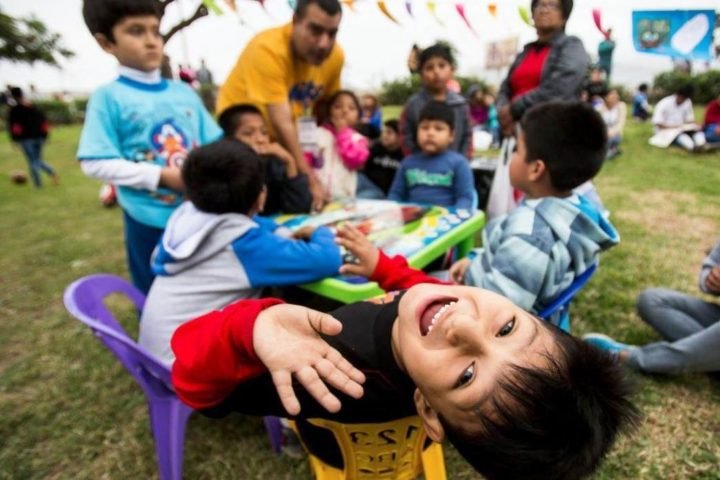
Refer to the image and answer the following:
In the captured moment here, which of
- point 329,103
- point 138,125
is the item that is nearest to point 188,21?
point 329,103

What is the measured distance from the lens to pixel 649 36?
4312mm

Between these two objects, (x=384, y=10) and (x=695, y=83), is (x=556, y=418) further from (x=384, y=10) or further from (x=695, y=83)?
(x=695, y=83)

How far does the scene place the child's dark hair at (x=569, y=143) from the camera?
5.02 ft

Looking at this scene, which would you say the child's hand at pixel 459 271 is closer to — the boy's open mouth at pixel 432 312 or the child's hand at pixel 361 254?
the child's hand at pixel 361 254

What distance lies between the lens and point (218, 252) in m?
1.42

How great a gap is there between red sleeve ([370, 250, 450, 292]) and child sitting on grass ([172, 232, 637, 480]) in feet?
1.30

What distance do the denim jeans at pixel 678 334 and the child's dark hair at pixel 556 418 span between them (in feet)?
5.10

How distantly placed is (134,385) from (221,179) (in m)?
1.43

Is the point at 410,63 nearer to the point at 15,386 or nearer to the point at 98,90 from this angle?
the point at 98,90

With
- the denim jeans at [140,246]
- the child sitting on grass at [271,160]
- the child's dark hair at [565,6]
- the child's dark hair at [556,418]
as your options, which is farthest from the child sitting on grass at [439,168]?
the child's dark hair at [556,418]

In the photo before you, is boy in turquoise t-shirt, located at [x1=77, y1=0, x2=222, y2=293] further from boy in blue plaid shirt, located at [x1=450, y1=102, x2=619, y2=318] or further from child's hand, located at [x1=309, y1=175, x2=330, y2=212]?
boy in blue plaid shirt, located at [x1=450, y1=102, x2=619, y2=318]

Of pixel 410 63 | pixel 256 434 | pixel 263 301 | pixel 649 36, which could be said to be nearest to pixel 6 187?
pixel 410 63

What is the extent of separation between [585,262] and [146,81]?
6.39ft

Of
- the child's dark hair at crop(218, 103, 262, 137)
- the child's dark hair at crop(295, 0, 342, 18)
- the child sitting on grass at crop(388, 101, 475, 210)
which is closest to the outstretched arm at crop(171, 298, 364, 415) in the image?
the child's dark hair at crop(218, 103, 262, 137)
